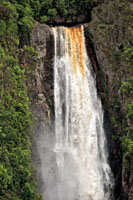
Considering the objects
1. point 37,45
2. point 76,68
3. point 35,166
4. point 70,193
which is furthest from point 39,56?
point 70,193

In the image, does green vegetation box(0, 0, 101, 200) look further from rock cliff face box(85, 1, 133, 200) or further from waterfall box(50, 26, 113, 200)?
rock cliff face box(85, 1, 133, 200)

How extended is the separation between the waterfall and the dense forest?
4.88ft

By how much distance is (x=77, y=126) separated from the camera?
83.7 ft

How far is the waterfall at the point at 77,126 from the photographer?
24031 millimetres

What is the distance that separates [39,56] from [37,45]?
937 millimetres

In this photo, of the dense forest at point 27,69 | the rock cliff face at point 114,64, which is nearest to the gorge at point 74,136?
the rock cliff face at point 114,64

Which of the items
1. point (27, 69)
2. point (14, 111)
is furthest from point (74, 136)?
point (27, 69)

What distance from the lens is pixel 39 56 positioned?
26.5 meters

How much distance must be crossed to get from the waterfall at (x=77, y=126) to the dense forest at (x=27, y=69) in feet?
4.88

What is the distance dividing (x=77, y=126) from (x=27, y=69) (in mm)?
5675

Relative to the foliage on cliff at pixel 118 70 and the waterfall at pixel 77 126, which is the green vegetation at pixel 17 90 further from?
the foliage on cliff at pixel 118 70

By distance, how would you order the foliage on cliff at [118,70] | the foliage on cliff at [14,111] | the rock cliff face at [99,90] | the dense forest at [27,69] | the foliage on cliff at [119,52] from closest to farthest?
the foliage on cliff at [14,111]
the dense forest at [27,69]
the rock cliff face at [99,90]
the foliage on cliff at [118,70]
the foliage on cliff at [119,52]

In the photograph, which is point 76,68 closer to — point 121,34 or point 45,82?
point 45,82

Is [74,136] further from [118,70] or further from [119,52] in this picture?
[119,52]
